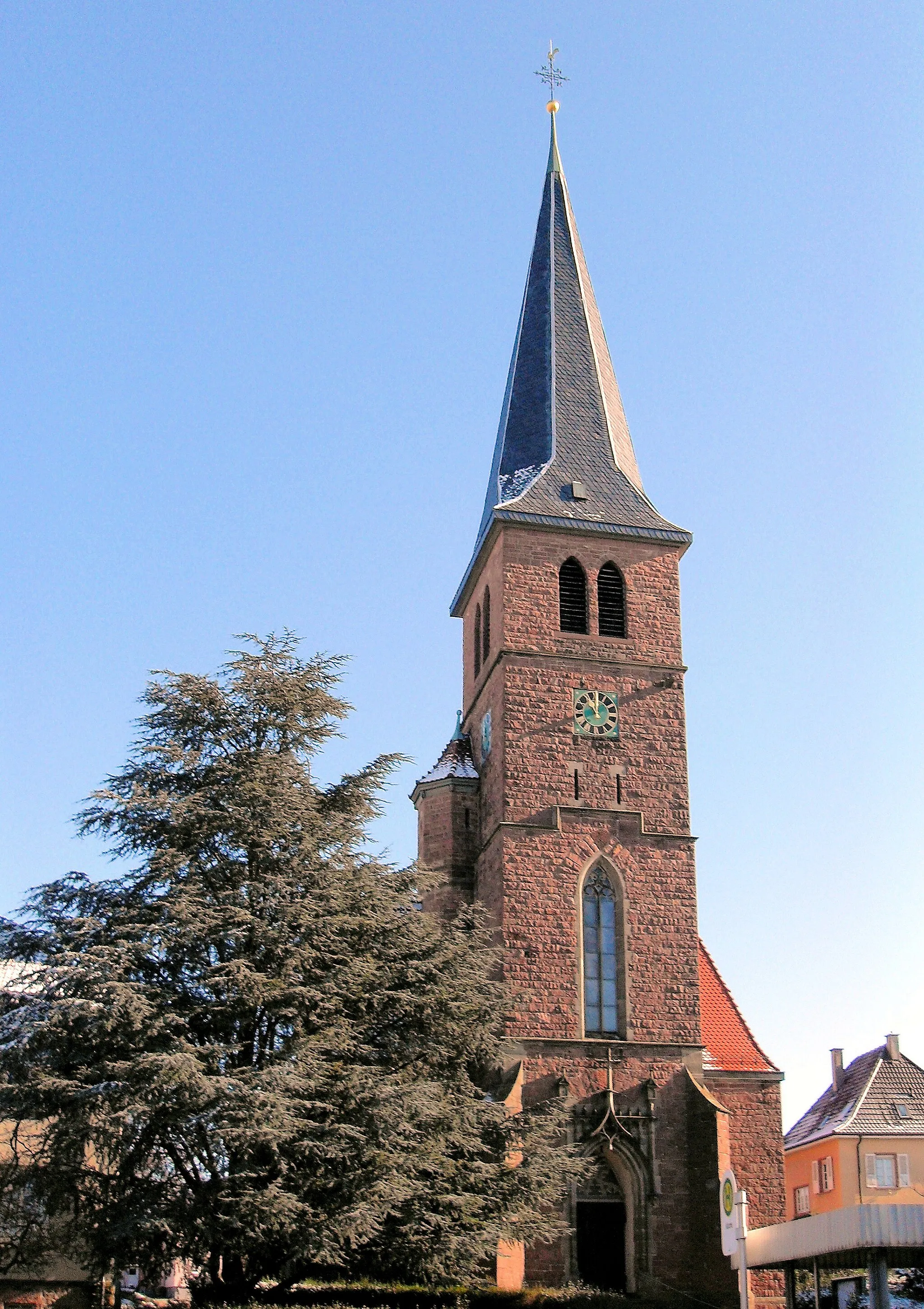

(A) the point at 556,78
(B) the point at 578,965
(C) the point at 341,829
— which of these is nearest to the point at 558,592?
(B) the point at 578,965

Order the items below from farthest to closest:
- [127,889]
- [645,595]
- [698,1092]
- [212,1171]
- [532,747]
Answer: [645,595] → [532,747] → [698,1092] → [127,889] → [212,1171]

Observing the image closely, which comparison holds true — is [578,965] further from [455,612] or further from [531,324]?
[531,324]

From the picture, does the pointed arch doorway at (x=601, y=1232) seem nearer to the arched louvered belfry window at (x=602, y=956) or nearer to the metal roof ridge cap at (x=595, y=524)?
the arched louvered belfry window at (x=602, y=956)

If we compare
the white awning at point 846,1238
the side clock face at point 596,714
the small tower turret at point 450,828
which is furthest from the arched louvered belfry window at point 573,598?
the white awning at point 846,1238

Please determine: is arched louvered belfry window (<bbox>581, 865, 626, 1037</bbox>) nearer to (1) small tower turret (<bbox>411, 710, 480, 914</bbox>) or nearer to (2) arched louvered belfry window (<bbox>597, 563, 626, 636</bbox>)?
(1) small tower turret (<bbox>411, 710, 480, 914</bbox>)

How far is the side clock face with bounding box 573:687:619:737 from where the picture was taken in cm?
2912

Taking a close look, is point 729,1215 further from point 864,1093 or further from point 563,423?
point 864,1093

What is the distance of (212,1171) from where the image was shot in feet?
62.1

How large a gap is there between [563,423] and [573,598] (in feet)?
15.6

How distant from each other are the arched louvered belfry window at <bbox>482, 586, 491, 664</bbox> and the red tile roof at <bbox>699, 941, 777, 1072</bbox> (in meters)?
7.41

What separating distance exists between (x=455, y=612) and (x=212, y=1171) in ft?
59.9

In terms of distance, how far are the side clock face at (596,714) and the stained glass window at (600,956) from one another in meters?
2.72

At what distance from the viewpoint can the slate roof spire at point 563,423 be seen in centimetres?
3144

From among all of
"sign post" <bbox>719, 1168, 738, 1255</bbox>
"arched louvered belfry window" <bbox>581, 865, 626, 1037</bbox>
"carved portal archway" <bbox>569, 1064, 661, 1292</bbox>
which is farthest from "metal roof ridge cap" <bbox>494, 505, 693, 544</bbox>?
"sign post" <bbox>719, 1168, 738, 1255</bbox>
